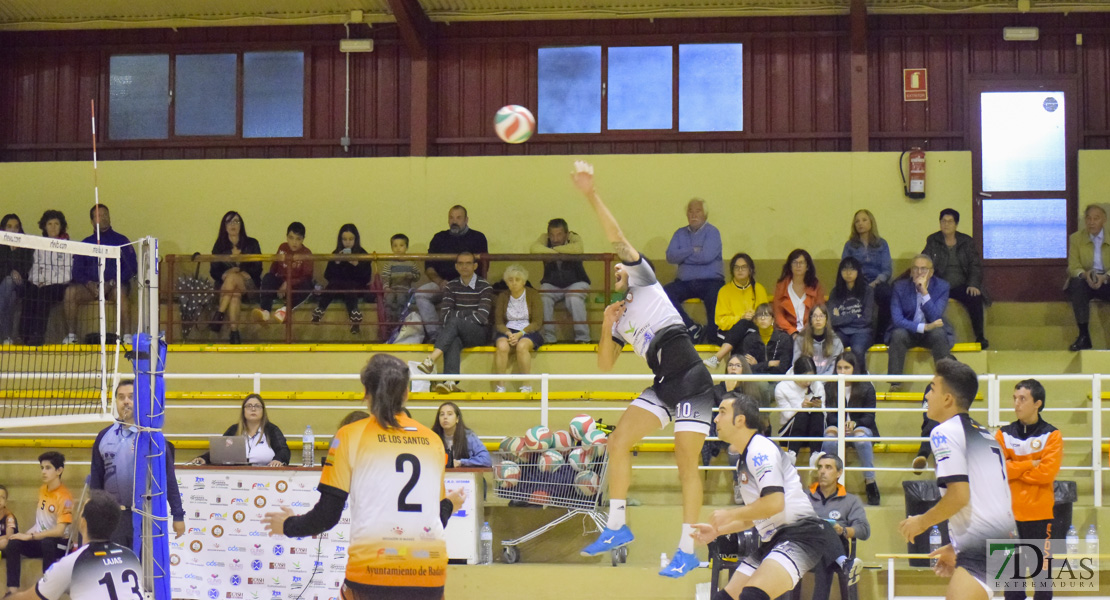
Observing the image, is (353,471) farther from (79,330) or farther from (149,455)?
(79,330)

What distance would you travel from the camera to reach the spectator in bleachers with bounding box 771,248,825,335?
1285 centimetres

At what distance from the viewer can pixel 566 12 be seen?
15297mm

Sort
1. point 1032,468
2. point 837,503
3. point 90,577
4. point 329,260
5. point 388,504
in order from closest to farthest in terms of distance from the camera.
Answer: point 388,504
point 90,577
point 1032,468
point 837,503
point 329,260

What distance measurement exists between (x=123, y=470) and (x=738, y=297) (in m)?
7.21

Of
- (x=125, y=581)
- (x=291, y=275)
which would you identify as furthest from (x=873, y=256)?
(x=125, y=581)

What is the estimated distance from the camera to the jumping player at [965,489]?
6027mm

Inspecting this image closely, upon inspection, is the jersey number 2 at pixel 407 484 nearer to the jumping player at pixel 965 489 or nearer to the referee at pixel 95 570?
the referee at pixel 95 570

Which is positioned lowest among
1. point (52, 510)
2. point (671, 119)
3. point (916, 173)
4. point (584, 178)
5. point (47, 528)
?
point (47, 528)

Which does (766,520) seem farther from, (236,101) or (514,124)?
(236,101)

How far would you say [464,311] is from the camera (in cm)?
1314

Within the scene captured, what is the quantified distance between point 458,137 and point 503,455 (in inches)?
257

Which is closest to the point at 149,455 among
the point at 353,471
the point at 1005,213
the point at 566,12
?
the point at 353,471

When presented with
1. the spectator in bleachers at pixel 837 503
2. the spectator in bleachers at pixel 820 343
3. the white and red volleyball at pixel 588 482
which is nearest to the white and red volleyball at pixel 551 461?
the white and red volleyball at pixel 588 482

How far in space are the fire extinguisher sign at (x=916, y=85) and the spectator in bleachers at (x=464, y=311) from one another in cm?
627
